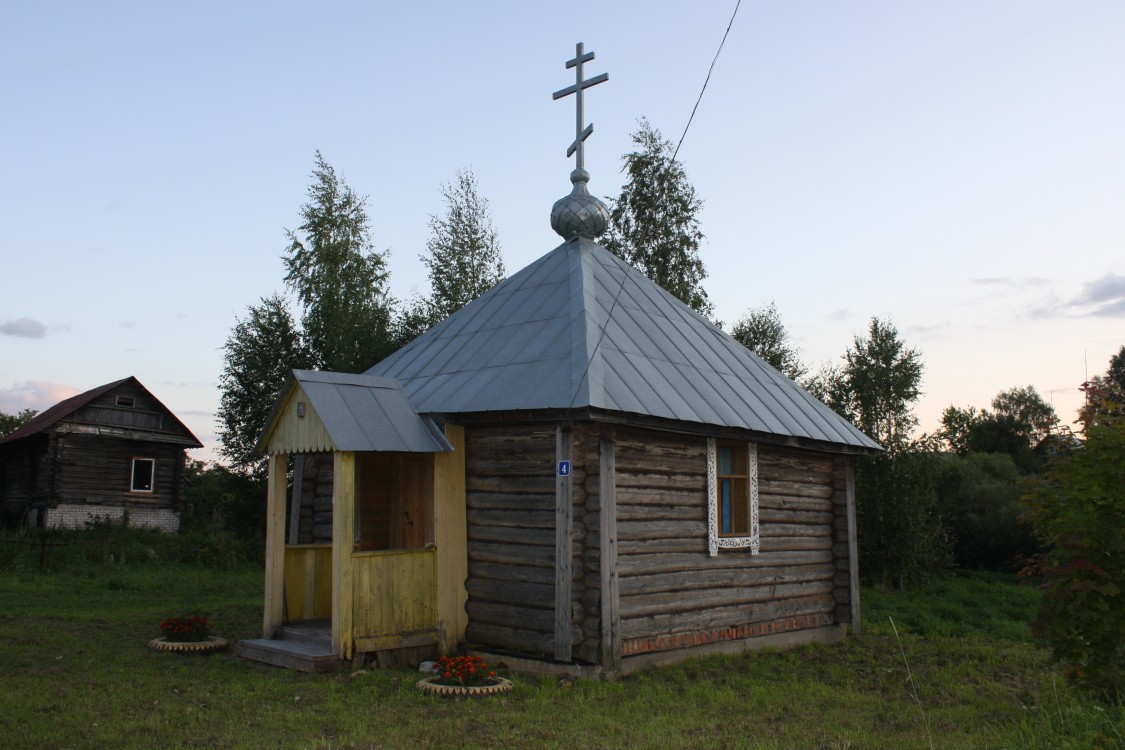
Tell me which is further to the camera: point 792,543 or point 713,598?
point 792,543

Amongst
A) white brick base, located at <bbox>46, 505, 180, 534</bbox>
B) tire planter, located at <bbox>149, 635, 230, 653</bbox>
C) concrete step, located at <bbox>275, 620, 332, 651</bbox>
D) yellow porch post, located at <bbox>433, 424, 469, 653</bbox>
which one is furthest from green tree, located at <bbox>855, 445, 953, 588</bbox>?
white brick base, located at <bbox>46, 505, 180, 534</bbox>

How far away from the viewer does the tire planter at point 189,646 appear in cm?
1127

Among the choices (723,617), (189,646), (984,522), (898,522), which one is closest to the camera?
(189,646)

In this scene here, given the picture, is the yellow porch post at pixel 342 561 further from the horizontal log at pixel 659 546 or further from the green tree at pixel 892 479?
the green tree at pixel 892 479

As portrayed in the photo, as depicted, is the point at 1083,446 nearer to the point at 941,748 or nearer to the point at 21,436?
the point at 941,748

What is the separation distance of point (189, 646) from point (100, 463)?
20.5 m

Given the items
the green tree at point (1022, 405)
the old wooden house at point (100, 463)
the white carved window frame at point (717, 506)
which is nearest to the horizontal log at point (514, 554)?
the white carved window frame at point (717, 506)

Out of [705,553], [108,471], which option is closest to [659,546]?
[705,553]

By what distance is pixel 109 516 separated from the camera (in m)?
28.5

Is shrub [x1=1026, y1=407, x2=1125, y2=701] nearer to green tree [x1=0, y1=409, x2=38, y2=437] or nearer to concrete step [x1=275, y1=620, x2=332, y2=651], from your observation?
concrete step [x1=275, y1=620, x2=332, y2=651]

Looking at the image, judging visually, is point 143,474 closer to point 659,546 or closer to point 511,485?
point 511,485

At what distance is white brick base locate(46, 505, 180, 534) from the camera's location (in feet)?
91.8

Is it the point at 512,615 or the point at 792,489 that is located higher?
the point at 792,489

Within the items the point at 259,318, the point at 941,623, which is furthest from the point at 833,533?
the point at 259,318
